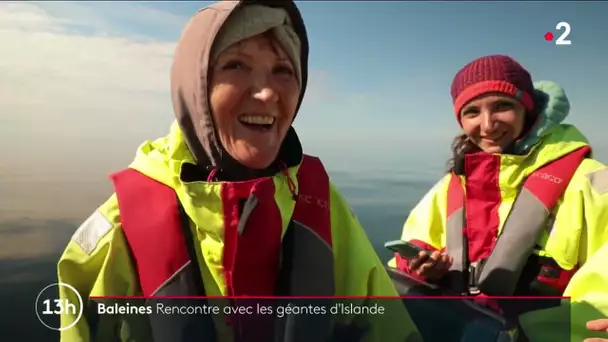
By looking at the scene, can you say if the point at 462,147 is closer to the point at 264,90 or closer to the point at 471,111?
→ the point at 471,111

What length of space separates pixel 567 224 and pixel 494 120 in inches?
12.1

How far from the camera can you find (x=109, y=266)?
1.07 metres

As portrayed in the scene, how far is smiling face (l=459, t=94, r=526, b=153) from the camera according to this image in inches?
57.4

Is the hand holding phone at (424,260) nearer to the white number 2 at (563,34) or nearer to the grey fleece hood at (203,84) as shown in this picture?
the grey fleece hood at (203,84)

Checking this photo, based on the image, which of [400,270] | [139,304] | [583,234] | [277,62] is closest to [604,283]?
[583,234]

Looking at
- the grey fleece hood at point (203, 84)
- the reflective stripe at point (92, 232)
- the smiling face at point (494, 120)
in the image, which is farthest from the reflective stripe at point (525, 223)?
the reflective stripe at point (92, 232)

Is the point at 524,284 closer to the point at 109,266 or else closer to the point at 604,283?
the point at 604,283

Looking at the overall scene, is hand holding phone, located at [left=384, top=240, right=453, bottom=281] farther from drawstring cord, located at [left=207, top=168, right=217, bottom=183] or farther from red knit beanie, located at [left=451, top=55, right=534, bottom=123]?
drawstring cord, located at [left=207, top=168, right=217, bottom=183]

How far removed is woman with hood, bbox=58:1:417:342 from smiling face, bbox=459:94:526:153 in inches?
21.1

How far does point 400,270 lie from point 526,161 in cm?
43

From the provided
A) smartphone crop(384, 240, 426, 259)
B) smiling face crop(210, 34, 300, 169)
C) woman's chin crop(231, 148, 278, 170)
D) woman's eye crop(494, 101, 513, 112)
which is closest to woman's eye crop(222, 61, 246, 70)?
smiling face crop(210, 34, 300, 169)

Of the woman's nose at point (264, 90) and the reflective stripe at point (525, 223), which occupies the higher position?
the woman's nose at point (264, 90)

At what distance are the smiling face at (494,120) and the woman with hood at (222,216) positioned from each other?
54 centimetres

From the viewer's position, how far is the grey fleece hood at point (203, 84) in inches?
39.9
